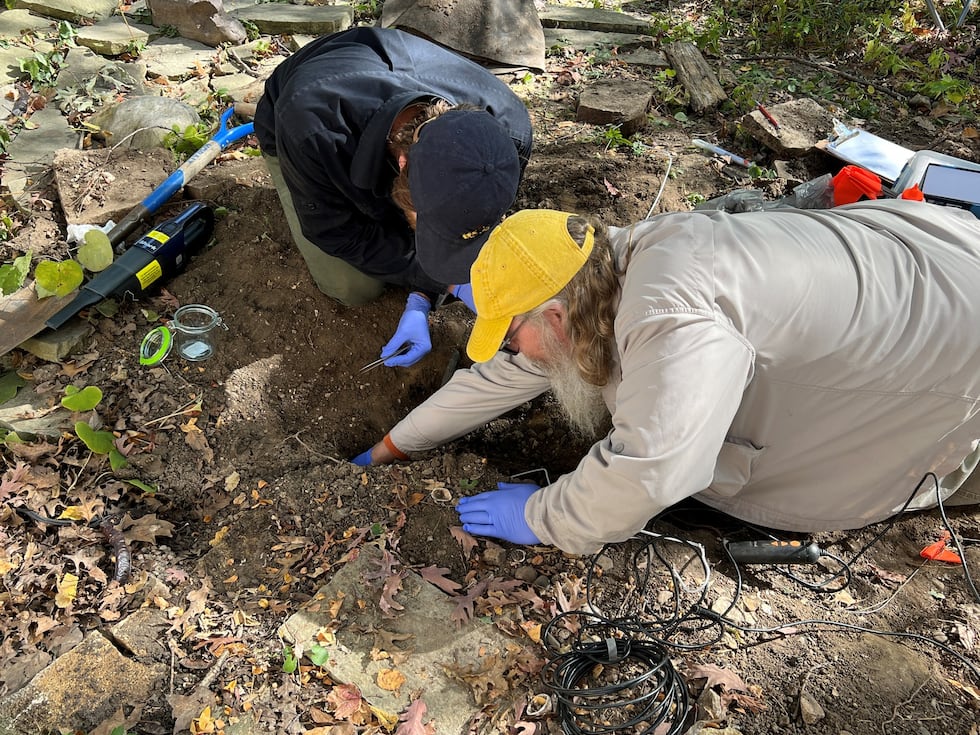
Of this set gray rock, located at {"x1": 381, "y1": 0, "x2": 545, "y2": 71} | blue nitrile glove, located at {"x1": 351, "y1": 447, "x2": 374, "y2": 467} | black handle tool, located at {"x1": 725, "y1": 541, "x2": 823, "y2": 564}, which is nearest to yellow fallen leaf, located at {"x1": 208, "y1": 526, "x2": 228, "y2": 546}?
blue nitrile glove, located at {"x1": 351, "y1": 447, "x2": 374, "y2": 467}

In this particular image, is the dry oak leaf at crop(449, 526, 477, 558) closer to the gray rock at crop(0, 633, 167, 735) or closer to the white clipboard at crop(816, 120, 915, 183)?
the gray rock at crop(0, 633, 167, 735)

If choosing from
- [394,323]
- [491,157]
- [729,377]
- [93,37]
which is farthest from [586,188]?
[93,37]

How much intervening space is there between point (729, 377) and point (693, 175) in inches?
114

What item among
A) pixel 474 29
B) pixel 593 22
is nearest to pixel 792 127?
pixel 593 22

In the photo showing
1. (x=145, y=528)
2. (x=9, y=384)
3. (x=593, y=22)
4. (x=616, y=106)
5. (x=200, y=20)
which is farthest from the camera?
(x=593, y=22)

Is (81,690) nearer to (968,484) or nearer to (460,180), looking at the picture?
(460,180)

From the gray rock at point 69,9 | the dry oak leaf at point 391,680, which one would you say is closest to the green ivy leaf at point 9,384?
the dry oak leaf at point 391,680

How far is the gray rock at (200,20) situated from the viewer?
560 centimetres

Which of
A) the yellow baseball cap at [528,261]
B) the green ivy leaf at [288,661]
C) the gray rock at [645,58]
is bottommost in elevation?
the green ivy leaf at [288,661]

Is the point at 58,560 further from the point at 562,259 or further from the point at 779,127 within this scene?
the point at 779,127

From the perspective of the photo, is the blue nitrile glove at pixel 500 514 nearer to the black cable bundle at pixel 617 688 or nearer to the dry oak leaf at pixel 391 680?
the black cable bundle at pixel 617 688

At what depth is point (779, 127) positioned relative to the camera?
468 cm

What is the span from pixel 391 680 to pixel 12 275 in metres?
2.76

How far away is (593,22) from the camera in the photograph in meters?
6.25
